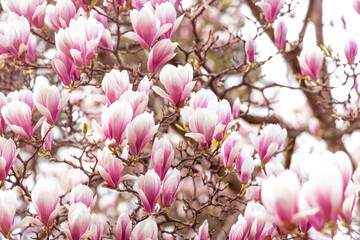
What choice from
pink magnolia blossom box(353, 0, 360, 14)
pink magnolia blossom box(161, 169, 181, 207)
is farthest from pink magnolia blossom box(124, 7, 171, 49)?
pink magnolia blossom box(353, 0, 360, 14)

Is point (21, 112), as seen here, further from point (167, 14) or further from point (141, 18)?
point (167, 14)

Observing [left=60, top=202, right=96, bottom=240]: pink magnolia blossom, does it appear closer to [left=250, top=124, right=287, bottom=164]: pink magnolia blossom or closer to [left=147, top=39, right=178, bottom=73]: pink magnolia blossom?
[left=147, top=39, right=178, bottom=73]: pink magnolia blossom

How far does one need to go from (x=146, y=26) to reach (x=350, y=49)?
46.5 inches

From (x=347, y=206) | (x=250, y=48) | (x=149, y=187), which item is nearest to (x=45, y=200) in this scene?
(x=149, y=187)

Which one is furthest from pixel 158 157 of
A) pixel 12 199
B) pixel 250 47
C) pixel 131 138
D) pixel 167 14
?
pixel 250 47

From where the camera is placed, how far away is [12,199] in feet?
4.91

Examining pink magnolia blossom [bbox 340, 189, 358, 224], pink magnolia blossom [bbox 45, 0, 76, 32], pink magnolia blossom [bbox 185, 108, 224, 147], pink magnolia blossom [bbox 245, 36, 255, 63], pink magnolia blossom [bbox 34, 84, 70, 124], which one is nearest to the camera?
pink magnolia blossom [bbox 340, 189, 358, 224]

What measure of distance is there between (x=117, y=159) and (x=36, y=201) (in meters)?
0.33

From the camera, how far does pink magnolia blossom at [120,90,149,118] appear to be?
161 cm

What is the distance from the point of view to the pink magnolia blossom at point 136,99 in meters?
1.61

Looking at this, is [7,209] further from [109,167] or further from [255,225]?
[255,225]

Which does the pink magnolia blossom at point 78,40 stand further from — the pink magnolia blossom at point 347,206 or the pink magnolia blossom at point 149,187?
the pink magnolia blossom at point 347,206

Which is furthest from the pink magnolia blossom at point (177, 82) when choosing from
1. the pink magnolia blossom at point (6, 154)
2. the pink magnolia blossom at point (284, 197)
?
the pink magnolia blossom at point (284, 197)

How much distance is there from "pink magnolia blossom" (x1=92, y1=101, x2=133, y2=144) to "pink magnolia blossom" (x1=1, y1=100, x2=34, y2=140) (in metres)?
0.37
